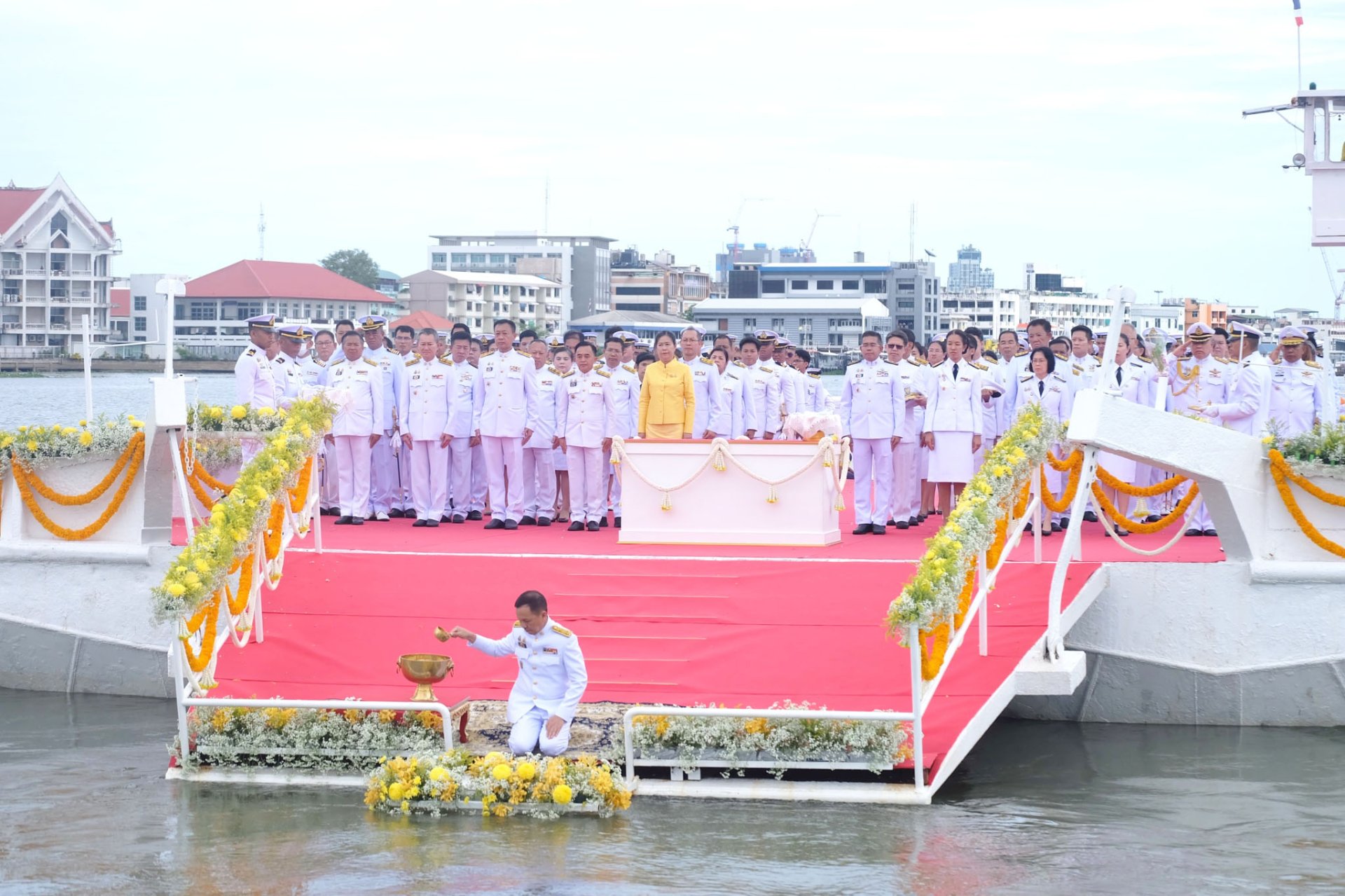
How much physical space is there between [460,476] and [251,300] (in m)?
74.3

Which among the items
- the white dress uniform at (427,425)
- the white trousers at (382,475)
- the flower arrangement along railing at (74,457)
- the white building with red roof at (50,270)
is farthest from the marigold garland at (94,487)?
the white building with red roof at (50,270)

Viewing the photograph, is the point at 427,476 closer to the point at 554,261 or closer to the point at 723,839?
the point at 723,839

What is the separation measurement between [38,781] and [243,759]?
46.7 inches

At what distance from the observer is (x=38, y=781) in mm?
8242

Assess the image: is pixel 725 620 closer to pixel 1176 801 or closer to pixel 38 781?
pixel 1176 801

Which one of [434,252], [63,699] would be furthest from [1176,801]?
[434,252]

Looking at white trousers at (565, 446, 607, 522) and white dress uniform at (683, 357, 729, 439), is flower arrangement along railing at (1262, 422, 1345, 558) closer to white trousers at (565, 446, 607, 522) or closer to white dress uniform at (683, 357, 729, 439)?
white dress uniform at (683, 357, 729, 439)

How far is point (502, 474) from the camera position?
12562 millimetres

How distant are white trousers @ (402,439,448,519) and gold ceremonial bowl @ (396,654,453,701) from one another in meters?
4.54

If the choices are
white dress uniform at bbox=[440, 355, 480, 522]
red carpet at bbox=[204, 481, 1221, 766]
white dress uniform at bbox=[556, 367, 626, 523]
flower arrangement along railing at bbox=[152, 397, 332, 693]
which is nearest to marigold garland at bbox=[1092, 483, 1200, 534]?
red carpet at bbox=[204, 481, 1221, 766]

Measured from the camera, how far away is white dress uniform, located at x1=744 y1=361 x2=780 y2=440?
45.1 ft

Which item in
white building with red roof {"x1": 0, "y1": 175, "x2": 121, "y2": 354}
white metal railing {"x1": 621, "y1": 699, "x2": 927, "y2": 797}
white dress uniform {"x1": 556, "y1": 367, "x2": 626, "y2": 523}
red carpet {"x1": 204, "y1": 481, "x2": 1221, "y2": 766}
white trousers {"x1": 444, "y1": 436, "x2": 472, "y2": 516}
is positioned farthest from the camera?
white building with red roof {"x1": 0, "y1": 175, "x2": 121, "y2": 354}

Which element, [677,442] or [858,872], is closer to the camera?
[858,872]

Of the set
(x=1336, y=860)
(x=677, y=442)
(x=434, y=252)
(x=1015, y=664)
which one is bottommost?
(x=1336, y=860)
